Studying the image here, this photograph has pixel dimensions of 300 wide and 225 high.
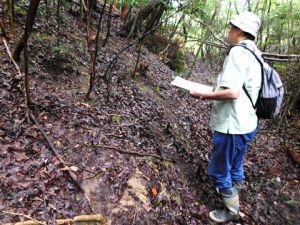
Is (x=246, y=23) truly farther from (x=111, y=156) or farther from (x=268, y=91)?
(x=111, y=156)

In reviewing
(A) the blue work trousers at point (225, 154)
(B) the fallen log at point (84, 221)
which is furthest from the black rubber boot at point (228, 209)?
(B) the fallen log at point (84, 221)

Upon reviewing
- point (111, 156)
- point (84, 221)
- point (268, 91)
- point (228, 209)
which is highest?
point (268, 91)

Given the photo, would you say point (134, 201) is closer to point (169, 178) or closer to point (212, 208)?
point (169, 178)

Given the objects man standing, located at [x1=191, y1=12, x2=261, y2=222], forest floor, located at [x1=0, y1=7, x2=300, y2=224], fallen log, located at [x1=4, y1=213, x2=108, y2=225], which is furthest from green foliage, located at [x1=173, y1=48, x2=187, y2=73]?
fallen log, located at [x1=4, y1=213, x2=108, y2=225]

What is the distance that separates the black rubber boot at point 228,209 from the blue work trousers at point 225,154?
0.10m

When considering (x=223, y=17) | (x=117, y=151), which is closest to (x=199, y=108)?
(x=117, y=151)

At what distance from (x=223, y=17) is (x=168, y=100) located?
12611 mm

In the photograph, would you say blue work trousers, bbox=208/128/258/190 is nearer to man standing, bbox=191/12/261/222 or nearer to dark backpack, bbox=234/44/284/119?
man standing, bbox=191/12/261/222

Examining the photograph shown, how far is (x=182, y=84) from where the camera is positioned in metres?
3.32

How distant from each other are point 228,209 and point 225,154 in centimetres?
77

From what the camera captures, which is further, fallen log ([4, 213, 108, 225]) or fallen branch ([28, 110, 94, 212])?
fallen branch ([28, 110, 94, 212])

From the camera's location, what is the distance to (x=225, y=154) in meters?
3.30

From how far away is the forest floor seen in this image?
8.78 feet

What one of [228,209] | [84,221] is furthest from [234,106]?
[84,221]
